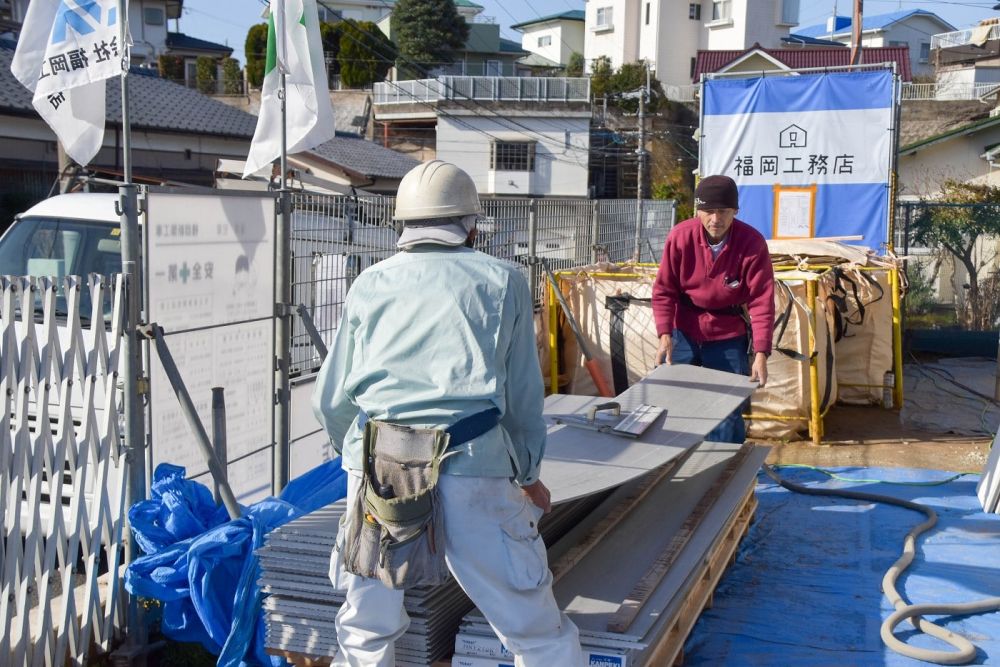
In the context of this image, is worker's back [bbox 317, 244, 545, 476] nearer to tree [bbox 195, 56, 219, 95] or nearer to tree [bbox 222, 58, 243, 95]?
tree [bbox 222, 58, 243, 95]

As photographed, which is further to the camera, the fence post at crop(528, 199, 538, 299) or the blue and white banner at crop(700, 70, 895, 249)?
the blue and white banner at crop(700, 70, 895, 249)

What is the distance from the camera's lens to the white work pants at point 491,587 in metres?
2.51

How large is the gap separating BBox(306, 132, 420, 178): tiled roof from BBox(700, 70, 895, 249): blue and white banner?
13.1 metres

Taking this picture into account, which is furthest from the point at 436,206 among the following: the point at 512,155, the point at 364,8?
the point at 364,8

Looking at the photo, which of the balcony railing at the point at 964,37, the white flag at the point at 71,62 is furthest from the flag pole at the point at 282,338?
the balcony railing at the point at 964,37

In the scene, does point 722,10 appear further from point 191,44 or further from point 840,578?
point 840,578

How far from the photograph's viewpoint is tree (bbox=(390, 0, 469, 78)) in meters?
44.4

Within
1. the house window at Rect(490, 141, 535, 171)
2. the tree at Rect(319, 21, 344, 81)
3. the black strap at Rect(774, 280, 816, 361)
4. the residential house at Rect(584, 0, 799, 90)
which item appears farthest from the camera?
the residential house at Rect(584, 0, 799, 90)

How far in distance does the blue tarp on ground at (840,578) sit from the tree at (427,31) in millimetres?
40929

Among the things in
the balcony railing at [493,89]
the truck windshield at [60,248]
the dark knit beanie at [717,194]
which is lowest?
the truck windshield at [60,248]

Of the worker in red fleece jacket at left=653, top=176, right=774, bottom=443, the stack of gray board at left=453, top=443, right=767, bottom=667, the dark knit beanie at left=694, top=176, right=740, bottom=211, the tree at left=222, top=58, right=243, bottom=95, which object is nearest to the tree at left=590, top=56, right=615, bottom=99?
the tree at left=222, top=58, right=243, bottom=95

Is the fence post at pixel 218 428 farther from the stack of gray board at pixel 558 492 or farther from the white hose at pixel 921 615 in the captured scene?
the white hose at pixel 921 615

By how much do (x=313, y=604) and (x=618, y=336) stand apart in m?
5.28

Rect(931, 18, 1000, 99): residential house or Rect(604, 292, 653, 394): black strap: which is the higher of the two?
Rect(931, 18, 1000, 99): residential house
